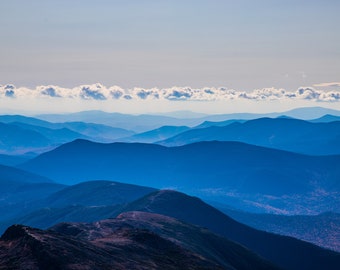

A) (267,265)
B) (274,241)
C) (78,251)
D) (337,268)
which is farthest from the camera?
(274,241)

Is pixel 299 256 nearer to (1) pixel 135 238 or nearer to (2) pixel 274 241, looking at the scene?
(2) pixel 274 241

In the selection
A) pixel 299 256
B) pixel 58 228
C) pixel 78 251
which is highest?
pixel 78 251

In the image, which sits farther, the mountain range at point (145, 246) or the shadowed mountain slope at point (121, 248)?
the mountain range at point (145, 246)

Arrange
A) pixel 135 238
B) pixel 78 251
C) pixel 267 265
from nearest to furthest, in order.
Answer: pixel 78 251 < pixel 135 238 < pixel 267 265

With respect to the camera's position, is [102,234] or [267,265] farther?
[267,265]

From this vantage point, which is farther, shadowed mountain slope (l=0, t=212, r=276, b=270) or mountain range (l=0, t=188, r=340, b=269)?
mountain range (l=0, t=188, r=340, b=269)

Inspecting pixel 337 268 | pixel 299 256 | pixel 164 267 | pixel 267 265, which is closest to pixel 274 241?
pixel 299 256

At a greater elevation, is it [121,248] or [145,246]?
[121,248]

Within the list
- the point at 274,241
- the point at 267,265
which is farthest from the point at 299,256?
the point at 267,265

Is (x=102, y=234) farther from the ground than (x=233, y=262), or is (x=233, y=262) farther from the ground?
(x=102, y=234)

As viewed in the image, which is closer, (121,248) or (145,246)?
(121,248)

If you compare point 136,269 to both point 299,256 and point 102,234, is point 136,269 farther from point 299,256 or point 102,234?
point 299,256
